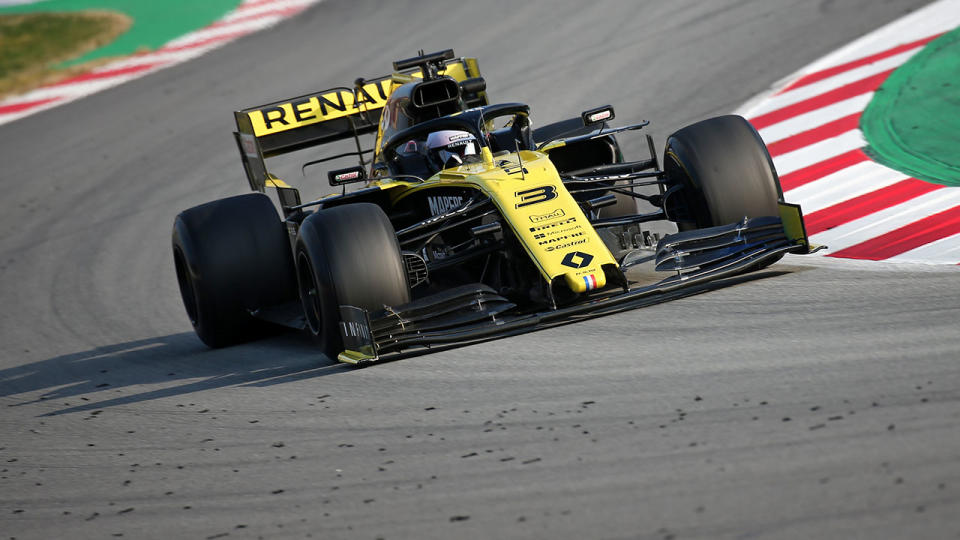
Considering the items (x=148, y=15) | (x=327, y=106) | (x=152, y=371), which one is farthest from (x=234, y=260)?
(x=148, y=15)

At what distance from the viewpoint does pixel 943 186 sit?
27.9 ft

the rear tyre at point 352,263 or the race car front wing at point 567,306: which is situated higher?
the rear tyre at point 352,263

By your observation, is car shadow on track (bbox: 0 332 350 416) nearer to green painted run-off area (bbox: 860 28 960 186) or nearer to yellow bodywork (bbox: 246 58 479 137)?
yellow bodywork (bbox: 246 58 479 137)

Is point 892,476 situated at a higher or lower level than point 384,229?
lower

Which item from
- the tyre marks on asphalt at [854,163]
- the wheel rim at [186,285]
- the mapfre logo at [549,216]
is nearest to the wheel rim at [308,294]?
the mapfre logo at [549,216]

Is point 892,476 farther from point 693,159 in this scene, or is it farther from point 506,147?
point 506,147

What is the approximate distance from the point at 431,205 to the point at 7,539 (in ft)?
12.3

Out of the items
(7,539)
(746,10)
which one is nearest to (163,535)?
(7,539)

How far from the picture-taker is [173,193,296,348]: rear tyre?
7.85m

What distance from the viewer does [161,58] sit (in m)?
18.7

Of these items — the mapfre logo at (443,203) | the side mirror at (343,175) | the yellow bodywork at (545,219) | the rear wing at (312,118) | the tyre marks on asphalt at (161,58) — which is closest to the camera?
the yellow bodywork at (545,219)

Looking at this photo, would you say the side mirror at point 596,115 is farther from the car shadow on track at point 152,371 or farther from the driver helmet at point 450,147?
the car shadow on track at point 152,371

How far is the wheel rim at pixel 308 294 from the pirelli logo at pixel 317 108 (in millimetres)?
2861

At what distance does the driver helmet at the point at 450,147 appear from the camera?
7859mm
